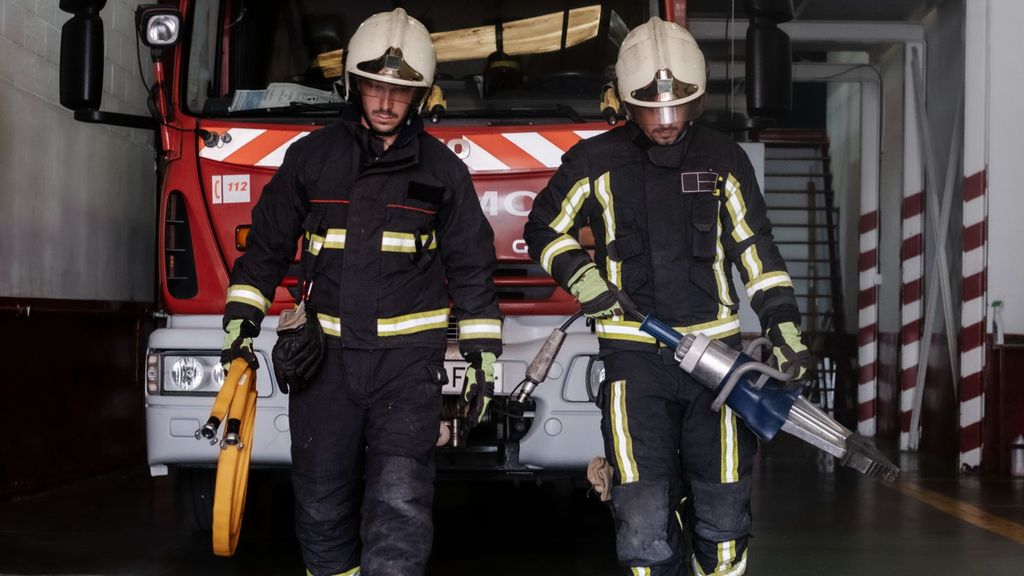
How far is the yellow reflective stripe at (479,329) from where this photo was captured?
12.0 feet

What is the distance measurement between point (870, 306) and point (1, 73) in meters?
7.58

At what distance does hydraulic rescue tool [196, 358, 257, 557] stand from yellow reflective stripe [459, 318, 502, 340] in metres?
0.65

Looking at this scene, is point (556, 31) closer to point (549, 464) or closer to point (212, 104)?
point (212, 104)

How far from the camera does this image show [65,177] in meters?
7.01

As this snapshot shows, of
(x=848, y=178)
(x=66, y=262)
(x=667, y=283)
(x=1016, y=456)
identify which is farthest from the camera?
(x=848, y=178)

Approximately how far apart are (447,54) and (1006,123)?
4564 millimetres

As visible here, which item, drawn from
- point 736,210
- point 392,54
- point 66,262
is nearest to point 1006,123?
point 736,210

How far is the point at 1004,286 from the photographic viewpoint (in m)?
8.01

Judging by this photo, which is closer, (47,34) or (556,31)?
(556,31)

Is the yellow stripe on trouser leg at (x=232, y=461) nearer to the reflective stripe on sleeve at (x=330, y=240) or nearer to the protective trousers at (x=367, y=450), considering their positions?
the protective trousers at (x=367, y=450)

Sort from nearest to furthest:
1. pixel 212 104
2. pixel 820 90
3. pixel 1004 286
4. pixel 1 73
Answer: pixel 212 104 → pixel 1 73 → pixel 1004 286 → pixel 820 90

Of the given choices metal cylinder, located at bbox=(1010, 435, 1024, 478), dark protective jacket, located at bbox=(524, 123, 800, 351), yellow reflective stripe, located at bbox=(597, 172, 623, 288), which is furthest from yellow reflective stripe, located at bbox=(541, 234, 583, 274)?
metal cylinder, located at bbox=(1010, 435, 1024, 478)

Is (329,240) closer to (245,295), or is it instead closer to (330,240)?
(330,240)

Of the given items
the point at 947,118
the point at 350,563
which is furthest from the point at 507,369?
the point at 947,118
